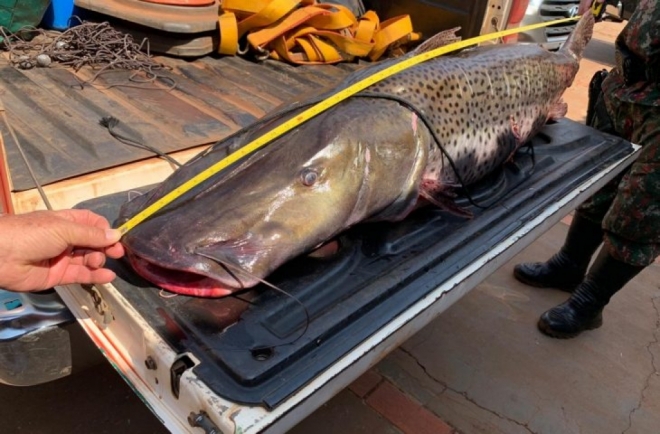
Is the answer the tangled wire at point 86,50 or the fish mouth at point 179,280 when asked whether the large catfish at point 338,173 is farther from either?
the tangled wire at point 86,50

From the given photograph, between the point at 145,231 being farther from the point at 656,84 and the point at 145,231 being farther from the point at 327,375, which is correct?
the point at 656,84

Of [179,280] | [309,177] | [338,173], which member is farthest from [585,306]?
[179,280]

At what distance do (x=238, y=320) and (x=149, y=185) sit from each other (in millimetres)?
983

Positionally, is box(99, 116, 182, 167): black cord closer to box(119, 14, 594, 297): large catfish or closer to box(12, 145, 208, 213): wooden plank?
box(12, 145, 208, 213): wooden plank

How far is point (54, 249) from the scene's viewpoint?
62.0 inches

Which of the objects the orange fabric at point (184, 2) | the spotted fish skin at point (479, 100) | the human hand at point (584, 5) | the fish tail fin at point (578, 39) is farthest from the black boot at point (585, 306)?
the human hand at point (584, 5)

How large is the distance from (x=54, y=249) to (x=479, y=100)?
73.6 inches

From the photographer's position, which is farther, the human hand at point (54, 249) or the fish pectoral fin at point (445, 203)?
the fish pectoral fin at point (445, 203)

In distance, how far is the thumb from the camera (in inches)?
61.6

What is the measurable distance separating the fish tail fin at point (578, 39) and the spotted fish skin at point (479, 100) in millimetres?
263

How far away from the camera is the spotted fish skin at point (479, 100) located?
238 centimetres

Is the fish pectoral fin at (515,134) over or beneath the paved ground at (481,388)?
over

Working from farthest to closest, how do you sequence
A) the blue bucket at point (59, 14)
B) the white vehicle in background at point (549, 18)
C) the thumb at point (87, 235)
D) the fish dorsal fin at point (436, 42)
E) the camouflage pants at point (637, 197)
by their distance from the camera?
1. the white vehicle in background at point (549, 18)
2. the blue bucket at point (59, 14)
3. the camouflage pants at point (637, 197)
4. the fish dorsal fin at point (436, 42)
5. the thumb at point (87, 235)

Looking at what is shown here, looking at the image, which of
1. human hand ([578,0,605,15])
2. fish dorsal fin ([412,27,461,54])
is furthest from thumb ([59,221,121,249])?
human hand ([578,0,605,15])
